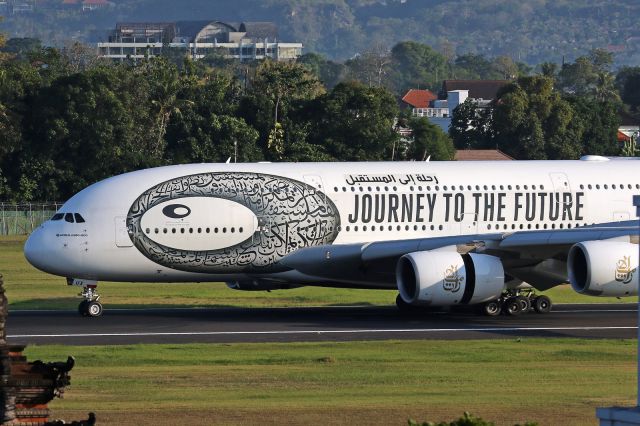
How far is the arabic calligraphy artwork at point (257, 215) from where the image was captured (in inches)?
1436

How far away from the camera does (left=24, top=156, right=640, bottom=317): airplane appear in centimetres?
3569

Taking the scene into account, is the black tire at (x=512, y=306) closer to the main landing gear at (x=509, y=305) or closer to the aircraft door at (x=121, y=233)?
the main landing gear at (x=509, y=305)

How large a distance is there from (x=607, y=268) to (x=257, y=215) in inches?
326

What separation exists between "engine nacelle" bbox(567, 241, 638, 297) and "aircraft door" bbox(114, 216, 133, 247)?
10.3 m

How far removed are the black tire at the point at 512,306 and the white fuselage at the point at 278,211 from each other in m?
1.77

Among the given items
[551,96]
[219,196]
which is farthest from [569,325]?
[551,96]

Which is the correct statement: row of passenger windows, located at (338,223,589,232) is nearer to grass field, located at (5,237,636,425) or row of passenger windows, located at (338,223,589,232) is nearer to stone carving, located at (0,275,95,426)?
grass field, located at (5,237,636,425)

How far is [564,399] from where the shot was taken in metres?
24.8

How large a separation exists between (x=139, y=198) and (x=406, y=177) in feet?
21.1

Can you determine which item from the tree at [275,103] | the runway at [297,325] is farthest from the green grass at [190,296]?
the tree at [275,103]

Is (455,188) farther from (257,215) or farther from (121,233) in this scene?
(121,233)

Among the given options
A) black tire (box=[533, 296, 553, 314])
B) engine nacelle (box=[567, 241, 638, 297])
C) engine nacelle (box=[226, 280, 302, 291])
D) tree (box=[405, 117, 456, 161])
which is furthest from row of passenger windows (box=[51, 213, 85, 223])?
tree (box=[405, 117, 456, 161])

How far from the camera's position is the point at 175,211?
3650 centimetres

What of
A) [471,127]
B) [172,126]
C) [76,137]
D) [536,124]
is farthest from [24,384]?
[471,127]
